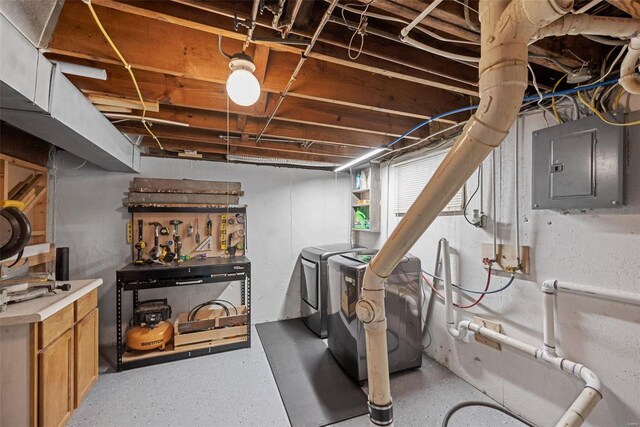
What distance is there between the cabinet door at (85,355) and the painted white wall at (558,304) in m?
2.92

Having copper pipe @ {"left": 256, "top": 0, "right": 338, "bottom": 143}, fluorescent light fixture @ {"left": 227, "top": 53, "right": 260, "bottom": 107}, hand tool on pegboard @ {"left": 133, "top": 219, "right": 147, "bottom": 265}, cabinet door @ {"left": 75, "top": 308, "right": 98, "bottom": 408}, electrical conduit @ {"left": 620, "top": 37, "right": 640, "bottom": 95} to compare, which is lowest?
cabinet door @ {"left": 75, "top": 308, "right": 98, "bottom": 408}

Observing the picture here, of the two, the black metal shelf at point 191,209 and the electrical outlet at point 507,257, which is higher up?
the black metal shelf at point 191,209

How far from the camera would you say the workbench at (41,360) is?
4.74ft

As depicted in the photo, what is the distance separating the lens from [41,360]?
1.52 m

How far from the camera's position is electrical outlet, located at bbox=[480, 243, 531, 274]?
1812mm

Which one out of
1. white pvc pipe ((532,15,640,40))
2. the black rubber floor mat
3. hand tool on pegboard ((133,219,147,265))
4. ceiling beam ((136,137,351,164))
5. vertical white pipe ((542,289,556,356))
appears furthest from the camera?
hand tool on pegboard ((133,219,147,265))

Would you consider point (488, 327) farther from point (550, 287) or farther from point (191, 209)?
point (191, 209)

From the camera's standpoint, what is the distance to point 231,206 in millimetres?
3305

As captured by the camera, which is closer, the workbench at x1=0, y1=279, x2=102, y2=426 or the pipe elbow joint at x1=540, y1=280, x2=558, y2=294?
the workbench at x1=0, y1=279, x2=102, y2=426

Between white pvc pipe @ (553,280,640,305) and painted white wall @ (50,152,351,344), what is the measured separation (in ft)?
8.83

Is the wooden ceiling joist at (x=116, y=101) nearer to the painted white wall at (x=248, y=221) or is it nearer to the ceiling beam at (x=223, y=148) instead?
the ceiling beam at (x=223, y=148)

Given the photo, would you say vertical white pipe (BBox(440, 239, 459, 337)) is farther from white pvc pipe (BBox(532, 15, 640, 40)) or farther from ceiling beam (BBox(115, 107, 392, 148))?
white pvc pipe (BBox(532, 15, 640, 40))

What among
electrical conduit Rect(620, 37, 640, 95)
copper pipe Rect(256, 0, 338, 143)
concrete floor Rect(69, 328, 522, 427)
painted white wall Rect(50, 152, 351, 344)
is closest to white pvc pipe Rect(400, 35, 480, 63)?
copper pipe Rect(256, 0, 338, 143)

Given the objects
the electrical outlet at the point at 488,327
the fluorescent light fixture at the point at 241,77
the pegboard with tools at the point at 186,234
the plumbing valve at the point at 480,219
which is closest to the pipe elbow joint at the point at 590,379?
the electrical outlet at the point at 488,327
